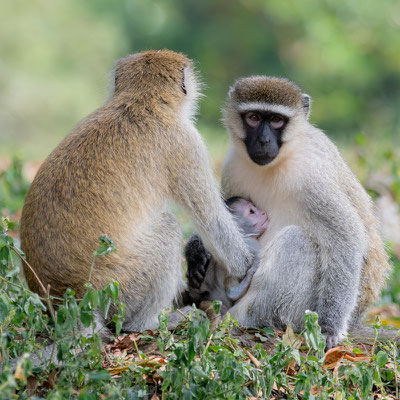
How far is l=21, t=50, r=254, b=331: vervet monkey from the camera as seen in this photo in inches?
181

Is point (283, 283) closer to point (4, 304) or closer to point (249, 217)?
point (249, 217)

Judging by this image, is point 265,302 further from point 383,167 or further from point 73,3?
point 73,3

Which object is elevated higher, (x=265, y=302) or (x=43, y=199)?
(x=43, y=199)

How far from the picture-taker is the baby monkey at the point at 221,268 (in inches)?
205

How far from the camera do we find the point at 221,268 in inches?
211

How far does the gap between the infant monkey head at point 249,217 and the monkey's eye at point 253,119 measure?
1.73ft

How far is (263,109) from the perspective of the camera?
17.1 ft

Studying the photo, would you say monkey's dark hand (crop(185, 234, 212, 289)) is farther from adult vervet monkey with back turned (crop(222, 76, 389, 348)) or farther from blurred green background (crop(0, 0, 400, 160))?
blurred green background (crop(0, 0, 400, 160))

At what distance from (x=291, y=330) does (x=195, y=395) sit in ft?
3.99

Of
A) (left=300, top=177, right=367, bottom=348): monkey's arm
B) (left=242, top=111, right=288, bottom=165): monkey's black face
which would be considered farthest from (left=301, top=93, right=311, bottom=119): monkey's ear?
(left=300, top=177, right=367, bottom=348): monkey's arm

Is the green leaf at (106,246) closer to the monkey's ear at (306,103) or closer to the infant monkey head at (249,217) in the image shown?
the infant monkey head at (249,217)

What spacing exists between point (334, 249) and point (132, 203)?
4.34 ft

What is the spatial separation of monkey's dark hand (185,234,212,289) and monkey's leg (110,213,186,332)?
489mm


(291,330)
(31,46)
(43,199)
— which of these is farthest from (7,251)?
(31,46)
